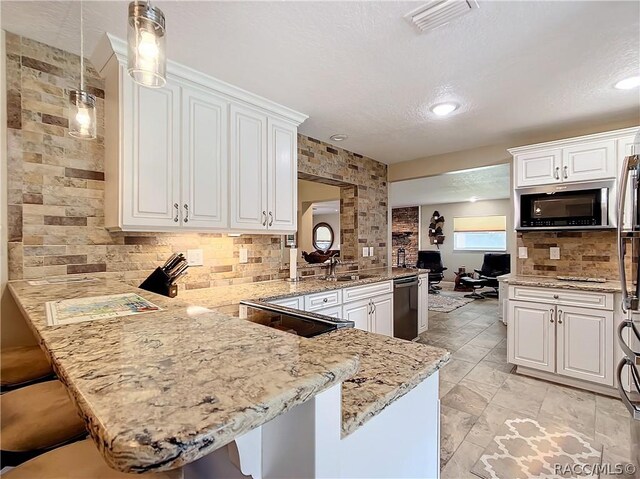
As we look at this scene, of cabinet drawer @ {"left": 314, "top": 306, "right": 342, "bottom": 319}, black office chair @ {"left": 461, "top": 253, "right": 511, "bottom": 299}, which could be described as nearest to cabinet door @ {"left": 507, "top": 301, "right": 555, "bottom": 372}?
cabinet drawer @ {"left": 314, "top": 306, "right": 342, "bottom": 319}

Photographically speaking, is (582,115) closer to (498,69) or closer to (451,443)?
(498,69)

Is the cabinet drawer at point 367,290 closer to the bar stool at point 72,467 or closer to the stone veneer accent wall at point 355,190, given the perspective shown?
the stone veneer accent wall at point 355,190

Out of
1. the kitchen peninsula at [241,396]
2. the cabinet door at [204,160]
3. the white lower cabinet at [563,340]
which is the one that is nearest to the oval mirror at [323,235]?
the white lower cabinet at [563,340]

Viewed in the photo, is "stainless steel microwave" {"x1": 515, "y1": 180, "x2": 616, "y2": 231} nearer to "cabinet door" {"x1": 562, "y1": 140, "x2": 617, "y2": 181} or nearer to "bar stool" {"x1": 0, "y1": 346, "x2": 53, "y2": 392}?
"cabinet door" {"x1": 562, "y1": 140, "x2": 617, "y2": 181}

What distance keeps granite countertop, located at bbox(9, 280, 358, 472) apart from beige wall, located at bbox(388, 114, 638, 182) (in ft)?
12.4

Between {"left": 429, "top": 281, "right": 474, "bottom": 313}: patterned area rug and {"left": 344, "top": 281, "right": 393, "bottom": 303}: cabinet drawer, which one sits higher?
{"left": 344, "top": 281, "right": 393, "bottom": 303}: cabinet drawer

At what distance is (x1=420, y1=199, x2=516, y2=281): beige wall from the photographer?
8602mm

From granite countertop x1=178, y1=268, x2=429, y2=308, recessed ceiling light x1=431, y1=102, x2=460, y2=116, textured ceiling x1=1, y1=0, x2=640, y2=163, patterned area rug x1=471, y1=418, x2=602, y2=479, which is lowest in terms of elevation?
patterned area rug x1=471, y1=418, x2=602, y2=479

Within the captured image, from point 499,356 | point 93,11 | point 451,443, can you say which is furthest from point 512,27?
point 499,356

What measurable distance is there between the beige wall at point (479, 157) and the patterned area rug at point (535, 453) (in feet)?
8.91

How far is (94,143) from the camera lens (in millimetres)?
1974

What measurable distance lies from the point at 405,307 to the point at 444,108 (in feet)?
7.20

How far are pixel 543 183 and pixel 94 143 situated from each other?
12.4 ft

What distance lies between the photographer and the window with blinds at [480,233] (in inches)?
335
